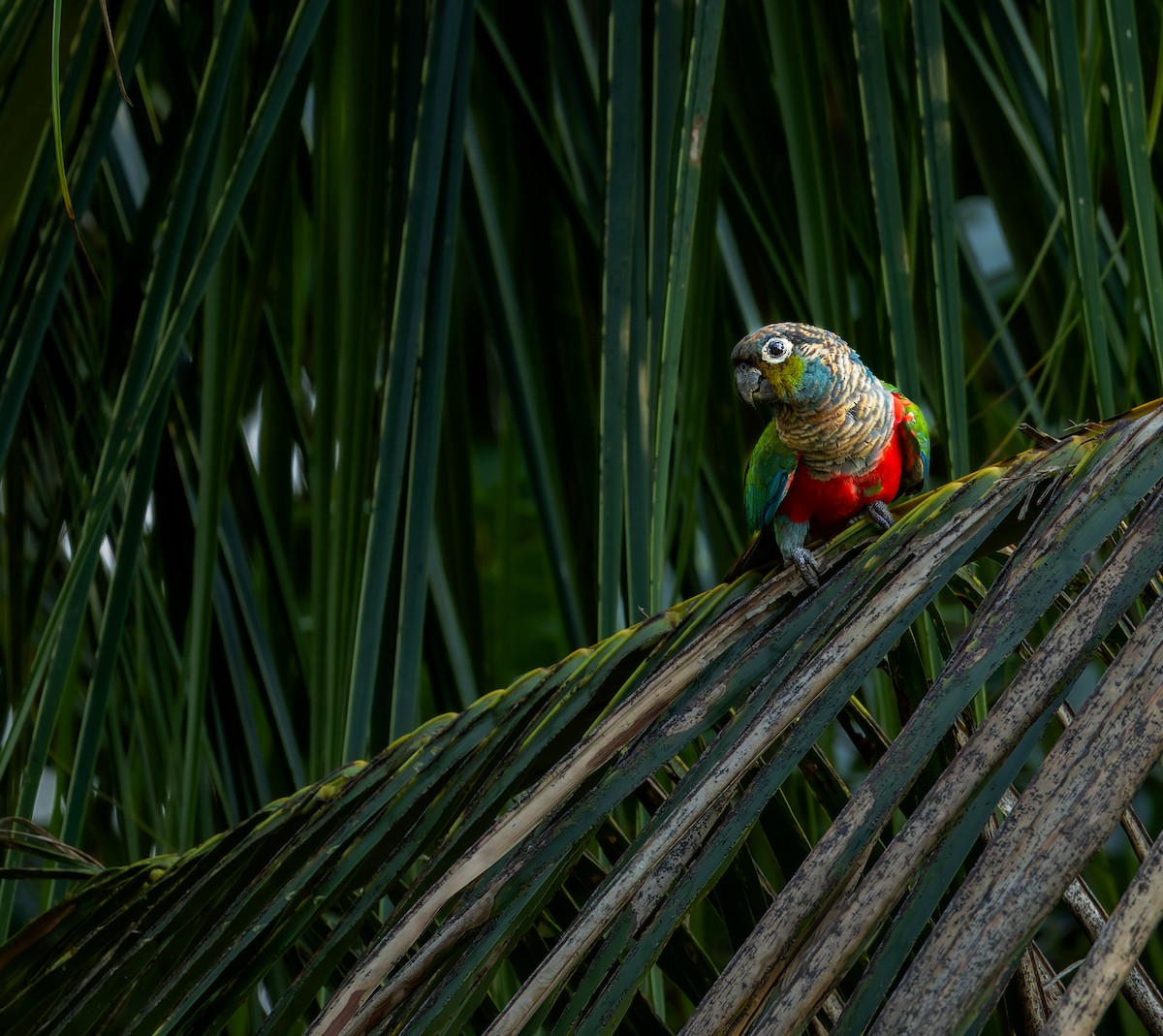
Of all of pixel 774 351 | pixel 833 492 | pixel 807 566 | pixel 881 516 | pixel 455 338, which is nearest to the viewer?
pixel 807 566

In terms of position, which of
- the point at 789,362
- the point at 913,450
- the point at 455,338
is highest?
the point at 455,338

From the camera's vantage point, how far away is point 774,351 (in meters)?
1.56

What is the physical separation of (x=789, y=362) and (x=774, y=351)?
3cm

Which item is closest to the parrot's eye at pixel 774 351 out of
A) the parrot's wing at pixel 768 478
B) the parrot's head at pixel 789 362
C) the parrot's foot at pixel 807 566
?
the parrot's head at pixel 789 362

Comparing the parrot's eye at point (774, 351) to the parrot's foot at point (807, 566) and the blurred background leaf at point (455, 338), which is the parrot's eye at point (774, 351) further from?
the parrot's foot at point (807, 566)

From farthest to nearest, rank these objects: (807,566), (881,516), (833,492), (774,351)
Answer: (833,492) < (774,351) < (881,516) < (807,566)

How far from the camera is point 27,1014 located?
119 centimetres

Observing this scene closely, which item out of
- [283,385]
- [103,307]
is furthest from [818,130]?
[103,307]

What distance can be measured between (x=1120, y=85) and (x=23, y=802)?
1444mm

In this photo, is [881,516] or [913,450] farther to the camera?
[913,450]

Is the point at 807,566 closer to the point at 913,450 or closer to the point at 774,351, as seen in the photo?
the point at 774,351

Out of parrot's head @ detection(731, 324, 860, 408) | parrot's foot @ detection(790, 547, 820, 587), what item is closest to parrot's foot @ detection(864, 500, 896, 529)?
parrot's foot @ detection(790, 547, 820, 587)

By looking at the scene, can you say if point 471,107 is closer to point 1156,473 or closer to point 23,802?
point 23,802

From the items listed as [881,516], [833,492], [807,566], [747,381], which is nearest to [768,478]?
[833,492]
